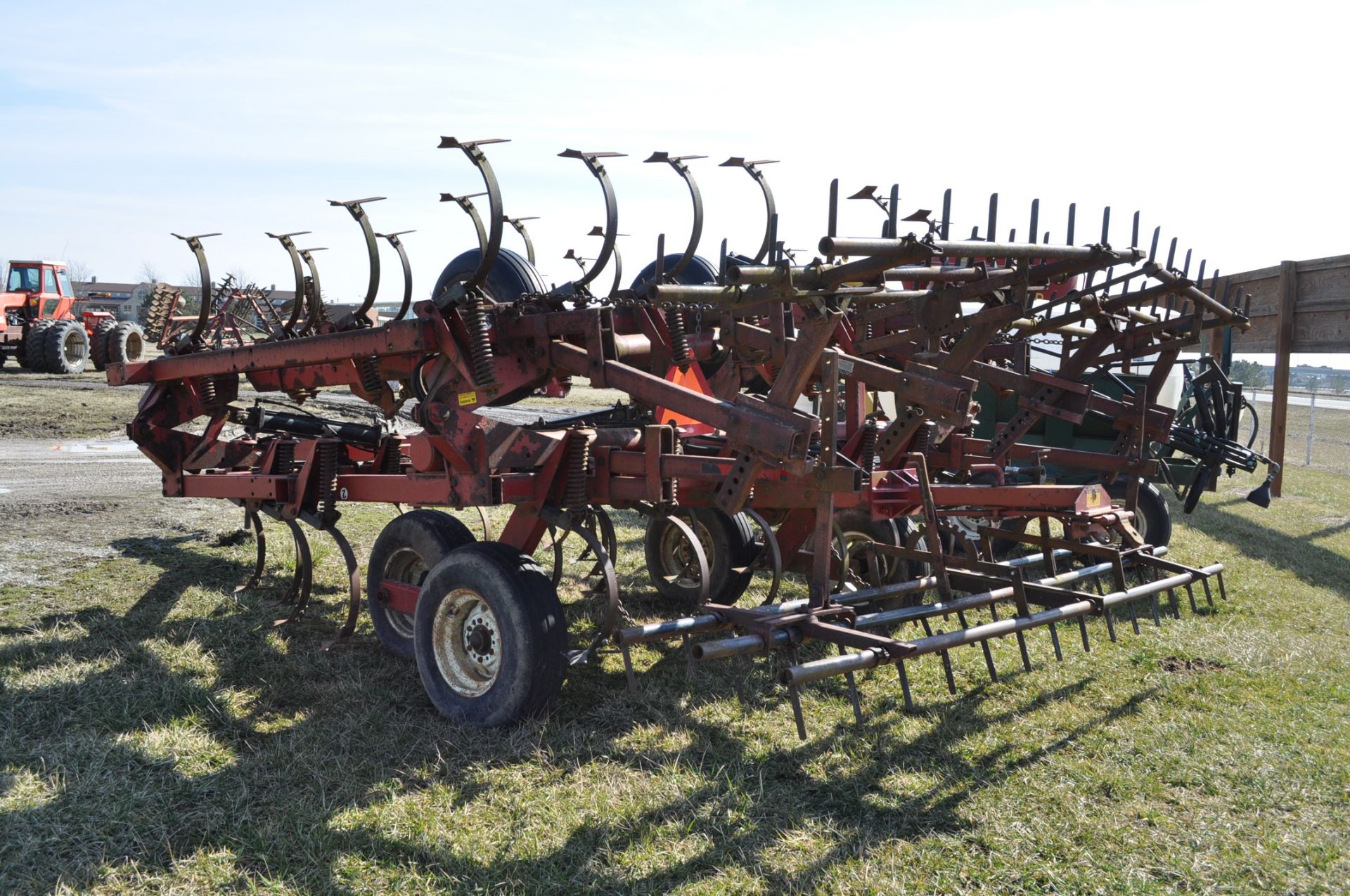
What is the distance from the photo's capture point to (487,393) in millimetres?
4824

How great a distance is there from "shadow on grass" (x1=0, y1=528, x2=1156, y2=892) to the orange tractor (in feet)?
52.5

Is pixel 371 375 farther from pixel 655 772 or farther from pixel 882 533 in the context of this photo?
pixel 882 533

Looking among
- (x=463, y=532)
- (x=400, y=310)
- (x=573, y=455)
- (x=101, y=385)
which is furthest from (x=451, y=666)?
(x=101, y=385)

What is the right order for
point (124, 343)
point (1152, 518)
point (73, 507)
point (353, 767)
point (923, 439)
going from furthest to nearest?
1. point (124, 343)
2. point (73, 507)
3. point (1152, 518)
4. point (923, 439)
5. point (353, 767)

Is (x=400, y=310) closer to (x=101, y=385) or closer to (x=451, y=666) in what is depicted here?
(x=451, y=666)

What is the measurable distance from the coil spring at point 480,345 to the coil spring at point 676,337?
1.14 m

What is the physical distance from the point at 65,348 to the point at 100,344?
893 millimetres

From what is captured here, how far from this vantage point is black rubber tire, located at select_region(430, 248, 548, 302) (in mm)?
5488

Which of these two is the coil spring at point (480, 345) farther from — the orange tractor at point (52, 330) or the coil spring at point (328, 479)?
the orange tractor at point (52, 330)

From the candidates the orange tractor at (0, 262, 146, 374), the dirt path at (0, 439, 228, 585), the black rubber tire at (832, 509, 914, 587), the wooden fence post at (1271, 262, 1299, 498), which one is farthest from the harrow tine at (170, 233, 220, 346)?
the orange tractor at (0, 262, 146, 374)

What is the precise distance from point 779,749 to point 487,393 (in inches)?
85.6

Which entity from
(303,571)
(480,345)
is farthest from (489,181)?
(303,571)

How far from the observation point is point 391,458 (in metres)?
6.08

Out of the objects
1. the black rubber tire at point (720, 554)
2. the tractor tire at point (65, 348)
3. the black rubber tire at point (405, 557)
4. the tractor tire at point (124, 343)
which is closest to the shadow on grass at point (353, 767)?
the black rubber tire at point (405, 557)
